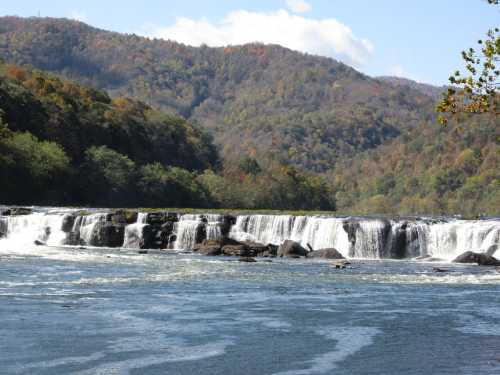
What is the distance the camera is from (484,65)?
26797mm

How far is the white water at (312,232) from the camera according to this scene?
62.3 metres

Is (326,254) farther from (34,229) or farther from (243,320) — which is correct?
(243,320)

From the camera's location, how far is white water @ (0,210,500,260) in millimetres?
62281

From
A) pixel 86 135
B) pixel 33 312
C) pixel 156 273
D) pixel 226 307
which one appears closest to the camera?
pixel 33 312

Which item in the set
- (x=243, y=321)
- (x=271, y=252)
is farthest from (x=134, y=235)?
(x=243, y=321)

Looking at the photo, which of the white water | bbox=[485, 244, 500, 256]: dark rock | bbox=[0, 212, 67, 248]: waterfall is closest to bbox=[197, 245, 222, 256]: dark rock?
the white water

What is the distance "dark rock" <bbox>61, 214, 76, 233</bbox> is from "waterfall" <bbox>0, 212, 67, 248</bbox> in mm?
205

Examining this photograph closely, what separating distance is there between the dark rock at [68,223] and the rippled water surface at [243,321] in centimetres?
2240

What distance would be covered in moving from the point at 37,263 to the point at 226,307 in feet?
64.5

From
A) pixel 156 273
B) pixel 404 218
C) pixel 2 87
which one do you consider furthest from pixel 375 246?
pixel 2 87

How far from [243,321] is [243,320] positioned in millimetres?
203

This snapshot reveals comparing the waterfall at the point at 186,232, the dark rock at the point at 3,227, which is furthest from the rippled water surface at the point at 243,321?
the dark rock at the point at 3,227

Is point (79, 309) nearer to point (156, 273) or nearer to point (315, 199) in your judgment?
point (156, 273)

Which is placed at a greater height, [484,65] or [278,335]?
[484,65]
